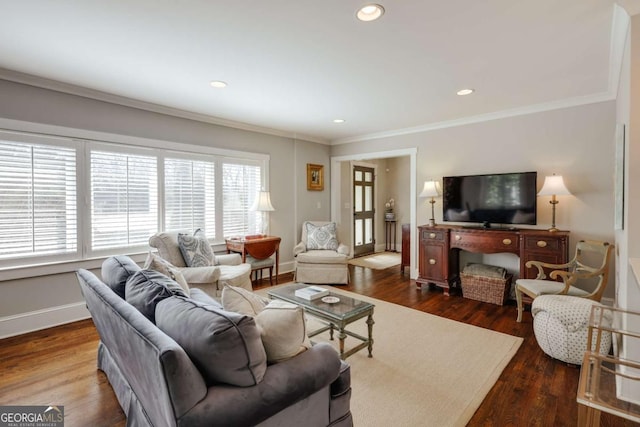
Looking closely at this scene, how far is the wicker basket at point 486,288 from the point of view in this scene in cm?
369

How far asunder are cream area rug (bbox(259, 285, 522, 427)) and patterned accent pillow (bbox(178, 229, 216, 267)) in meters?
1.37

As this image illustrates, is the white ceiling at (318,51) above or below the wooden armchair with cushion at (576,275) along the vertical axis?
above

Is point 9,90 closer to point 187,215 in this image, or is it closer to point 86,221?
point 86,221

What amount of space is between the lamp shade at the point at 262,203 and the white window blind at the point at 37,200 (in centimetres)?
213

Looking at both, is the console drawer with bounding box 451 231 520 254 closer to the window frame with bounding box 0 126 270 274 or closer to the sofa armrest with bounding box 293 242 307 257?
the sofa armrest with bounding box 293 242 307 257

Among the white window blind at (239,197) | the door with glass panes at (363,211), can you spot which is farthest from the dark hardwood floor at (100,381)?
the door with glass panes at (363,211)

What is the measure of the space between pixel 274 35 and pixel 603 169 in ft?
12.1

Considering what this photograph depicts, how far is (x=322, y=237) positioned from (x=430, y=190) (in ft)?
5.87

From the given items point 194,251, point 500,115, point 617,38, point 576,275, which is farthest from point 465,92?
point 194,251

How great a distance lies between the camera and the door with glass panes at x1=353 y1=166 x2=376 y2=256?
6719 mm

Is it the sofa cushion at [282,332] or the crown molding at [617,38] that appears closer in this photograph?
the sofa cushion at [282,332]

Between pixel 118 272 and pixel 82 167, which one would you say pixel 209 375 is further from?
pixel 82 167

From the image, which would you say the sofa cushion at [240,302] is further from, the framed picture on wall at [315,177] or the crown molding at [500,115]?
the framed picture on wall at [315,177]

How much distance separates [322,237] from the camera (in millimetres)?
4965
